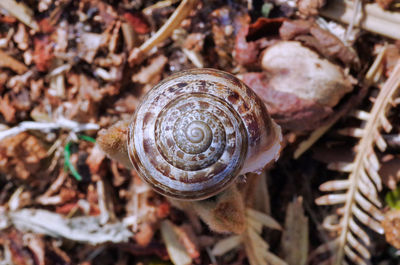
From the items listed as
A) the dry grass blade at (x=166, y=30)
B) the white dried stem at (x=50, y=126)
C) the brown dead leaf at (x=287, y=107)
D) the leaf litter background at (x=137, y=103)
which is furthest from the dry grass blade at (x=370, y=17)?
the white dried stem at (x=50, y=126)

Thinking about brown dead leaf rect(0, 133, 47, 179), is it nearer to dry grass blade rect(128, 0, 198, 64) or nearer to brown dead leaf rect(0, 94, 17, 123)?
brown dead leaf rect(0, 94, 17, 123)

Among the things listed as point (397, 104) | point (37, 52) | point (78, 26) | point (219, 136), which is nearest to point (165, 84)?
point (219, 136)

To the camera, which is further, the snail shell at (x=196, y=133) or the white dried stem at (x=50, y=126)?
the white dried stem at (x=50, y=126)

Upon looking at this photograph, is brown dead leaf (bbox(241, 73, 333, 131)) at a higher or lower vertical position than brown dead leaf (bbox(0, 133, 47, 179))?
higher

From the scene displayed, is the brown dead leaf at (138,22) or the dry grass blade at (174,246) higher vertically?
the brown dead leaf at (138,22)

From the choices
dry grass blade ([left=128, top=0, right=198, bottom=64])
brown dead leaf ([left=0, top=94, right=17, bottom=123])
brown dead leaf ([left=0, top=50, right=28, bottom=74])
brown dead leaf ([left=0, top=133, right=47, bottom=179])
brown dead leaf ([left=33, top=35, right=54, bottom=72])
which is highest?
dry grass blade ([left=128, top=0, right=198, bottom=64])

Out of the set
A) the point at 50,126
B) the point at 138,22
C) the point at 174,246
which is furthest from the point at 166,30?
the point at 174,246

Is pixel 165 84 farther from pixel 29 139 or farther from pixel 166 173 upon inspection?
pixel 29 139

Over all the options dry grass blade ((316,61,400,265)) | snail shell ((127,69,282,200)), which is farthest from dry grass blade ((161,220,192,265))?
dry grass blade ((316,61,400,265))

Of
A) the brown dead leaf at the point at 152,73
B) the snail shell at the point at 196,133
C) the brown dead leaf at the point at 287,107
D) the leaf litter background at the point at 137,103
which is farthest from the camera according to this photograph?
the brown dead leaf at the point at 152,73

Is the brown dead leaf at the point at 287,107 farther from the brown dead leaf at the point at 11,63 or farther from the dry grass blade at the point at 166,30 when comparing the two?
the brown dead leaf at the point at 11,63
